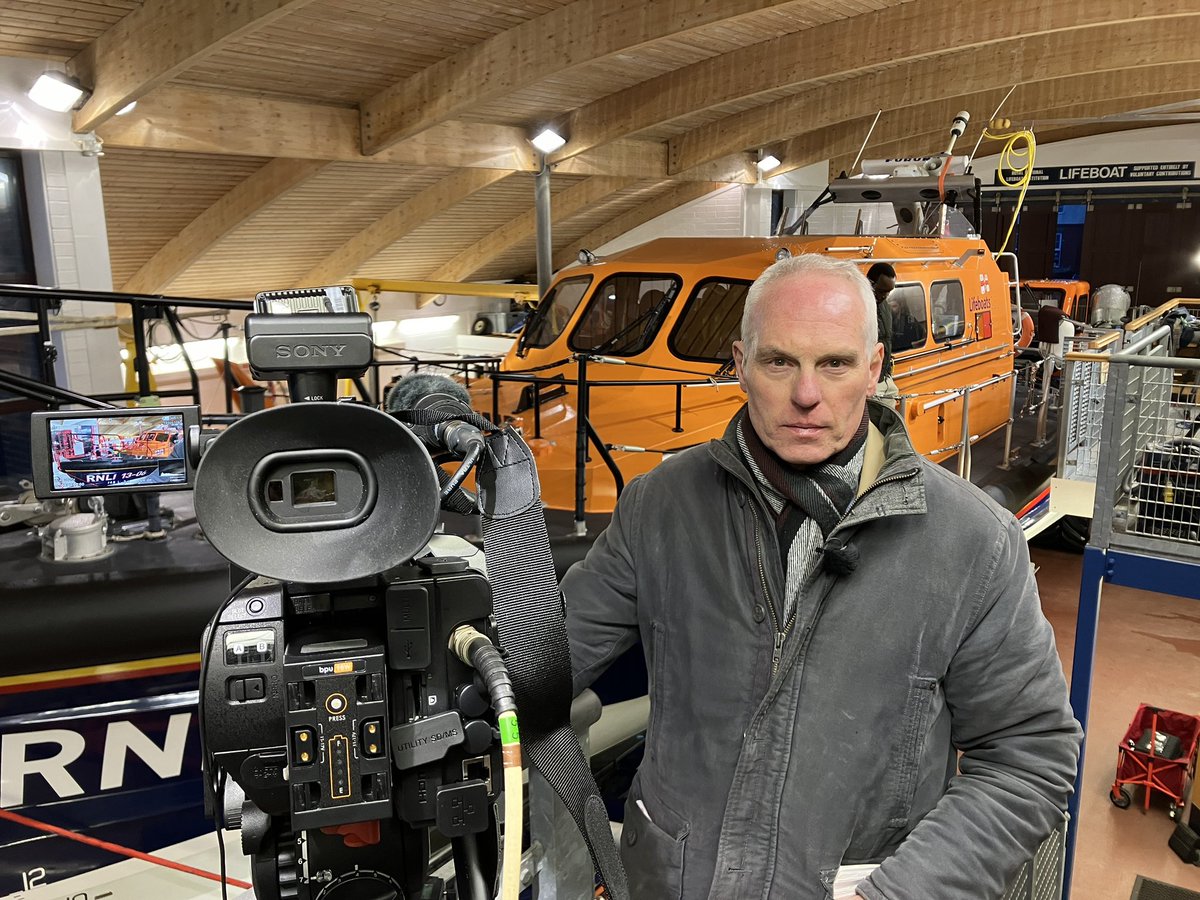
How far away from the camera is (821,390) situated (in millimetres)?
1478

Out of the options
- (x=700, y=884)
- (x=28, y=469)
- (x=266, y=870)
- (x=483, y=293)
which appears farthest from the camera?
(x=483, y=293)

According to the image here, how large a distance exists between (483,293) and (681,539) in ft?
21.6

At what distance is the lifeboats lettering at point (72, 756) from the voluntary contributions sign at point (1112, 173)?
16697 millimetres

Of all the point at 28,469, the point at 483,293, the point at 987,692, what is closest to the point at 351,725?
the point at 987,692

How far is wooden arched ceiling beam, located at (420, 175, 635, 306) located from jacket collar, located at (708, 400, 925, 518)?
1272 centimetres

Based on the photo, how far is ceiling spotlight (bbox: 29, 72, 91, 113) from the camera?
22.2ft

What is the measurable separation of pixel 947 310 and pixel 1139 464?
92.1 inches

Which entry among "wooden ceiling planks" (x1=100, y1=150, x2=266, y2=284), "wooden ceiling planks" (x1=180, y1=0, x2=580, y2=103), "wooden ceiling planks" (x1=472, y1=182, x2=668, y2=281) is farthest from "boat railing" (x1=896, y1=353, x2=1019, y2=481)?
"wooden ceiling planks" (x1=472, y1=182, x2=668, y2=281)

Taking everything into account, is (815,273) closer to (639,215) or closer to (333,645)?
(333,645)

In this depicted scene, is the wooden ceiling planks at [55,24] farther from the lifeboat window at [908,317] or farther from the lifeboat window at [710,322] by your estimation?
the lifeboat window at [908,317]

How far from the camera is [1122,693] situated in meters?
5.63

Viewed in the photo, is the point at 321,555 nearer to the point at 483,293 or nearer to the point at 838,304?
the point at 838,304

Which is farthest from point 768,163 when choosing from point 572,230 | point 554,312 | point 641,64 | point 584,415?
point 584,415

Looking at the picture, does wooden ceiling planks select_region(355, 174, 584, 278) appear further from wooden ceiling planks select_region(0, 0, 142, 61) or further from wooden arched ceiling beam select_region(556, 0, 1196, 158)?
wooden ceiling planks select_region(0, 0, 142, 61)
